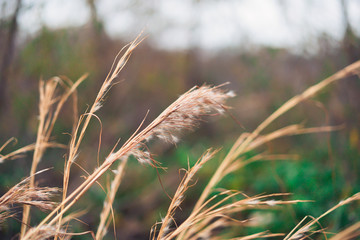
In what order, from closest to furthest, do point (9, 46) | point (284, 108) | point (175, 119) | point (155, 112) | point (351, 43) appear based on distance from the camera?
point (175, 119)
point (284, 108)
point (351, 43)
point (9, 46)
point (155, 112)

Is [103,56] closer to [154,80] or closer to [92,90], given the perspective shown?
[92,90]

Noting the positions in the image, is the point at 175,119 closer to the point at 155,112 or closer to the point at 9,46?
the point at 9,46

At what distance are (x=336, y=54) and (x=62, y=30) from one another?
2.77 meters

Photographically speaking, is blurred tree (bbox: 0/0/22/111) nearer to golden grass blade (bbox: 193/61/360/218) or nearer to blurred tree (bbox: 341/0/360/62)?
golden grass blade (bbox: 193/61/360/218)

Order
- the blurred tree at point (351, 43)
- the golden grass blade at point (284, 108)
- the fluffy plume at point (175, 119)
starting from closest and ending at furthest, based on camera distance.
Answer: the fluffy plume at point (175, 119)
the golden grass blade at point (284, 108)
the blurred tree at point (351, 43)

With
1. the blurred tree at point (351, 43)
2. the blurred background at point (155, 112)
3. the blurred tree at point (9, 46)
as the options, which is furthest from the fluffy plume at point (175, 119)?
the blurred tree at point (9, 46)

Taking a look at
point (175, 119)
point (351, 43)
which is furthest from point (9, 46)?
point (351, 43)

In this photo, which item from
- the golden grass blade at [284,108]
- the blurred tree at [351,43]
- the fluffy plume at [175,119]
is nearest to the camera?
the fluffy plume at [175,119]

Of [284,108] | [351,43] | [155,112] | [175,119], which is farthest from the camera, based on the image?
[155,112]

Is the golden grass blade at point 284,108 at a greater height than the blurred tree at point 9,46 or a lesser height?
lesser

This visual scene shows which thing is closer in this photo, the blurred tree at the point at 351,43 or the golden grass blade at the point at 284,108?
the golden grass blade at the point at 284,108

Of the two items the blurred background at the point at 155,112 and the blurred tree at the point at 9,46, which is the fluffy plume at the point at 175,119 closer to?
the blurred background at the point at 155,112

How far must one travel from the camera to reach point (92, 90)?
465cm

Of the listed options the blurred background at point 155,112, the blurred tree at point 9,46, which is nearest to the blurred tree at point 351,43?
the blurred background at point 155,112
